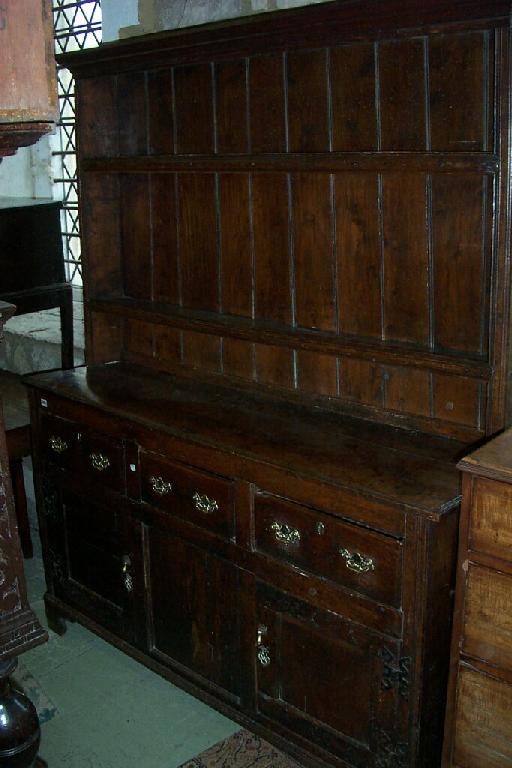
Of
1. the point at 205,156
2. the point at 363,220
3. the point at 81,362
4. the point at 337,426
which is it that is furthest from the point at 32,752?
the point at 81,362

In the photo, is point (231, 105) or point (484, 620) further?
point (231, 105)

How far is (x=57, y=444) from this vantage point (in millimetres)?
2699

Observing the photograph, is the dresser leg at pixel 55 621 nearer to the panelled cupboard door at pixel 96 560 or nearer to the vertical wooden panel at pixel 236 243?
the panelled cupboard door at pixel 96 560

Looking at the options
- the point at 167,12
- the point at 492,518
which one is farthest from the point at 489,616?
the point at 167,12

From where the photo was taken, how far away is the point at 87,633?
292 centimetres

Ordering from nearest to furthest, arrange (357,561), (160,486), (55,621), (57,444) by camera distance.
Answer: (357,561) → (160,486) → (57,444) → (55,621)

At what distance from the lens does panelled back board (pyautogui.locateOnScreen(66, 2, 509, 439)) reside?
1928 mm

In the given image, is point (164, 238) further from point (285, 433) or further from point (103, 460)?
→ point (285, 433)

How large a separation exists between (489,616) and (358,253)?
963mm

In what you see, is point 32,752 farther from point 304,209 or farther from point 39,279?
point 39,279

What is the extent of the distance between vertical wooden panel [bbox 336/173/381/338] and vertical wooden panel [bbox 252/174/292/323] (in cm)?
19

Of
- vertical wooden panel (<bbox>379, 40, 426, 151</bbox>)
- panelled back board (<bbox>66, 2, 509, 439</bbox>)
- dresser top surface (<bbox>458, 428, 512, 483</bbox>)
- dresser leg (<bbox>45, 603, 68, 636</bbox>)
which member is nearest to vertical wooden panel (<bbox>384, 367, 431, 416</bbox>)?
panelled back board (<bbox>66, 2, 509, 439</bbox>)

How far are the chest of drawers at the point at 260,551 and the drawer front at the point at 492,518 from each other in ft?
0.30

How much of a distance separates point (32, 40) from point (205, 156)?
60.0 inches
